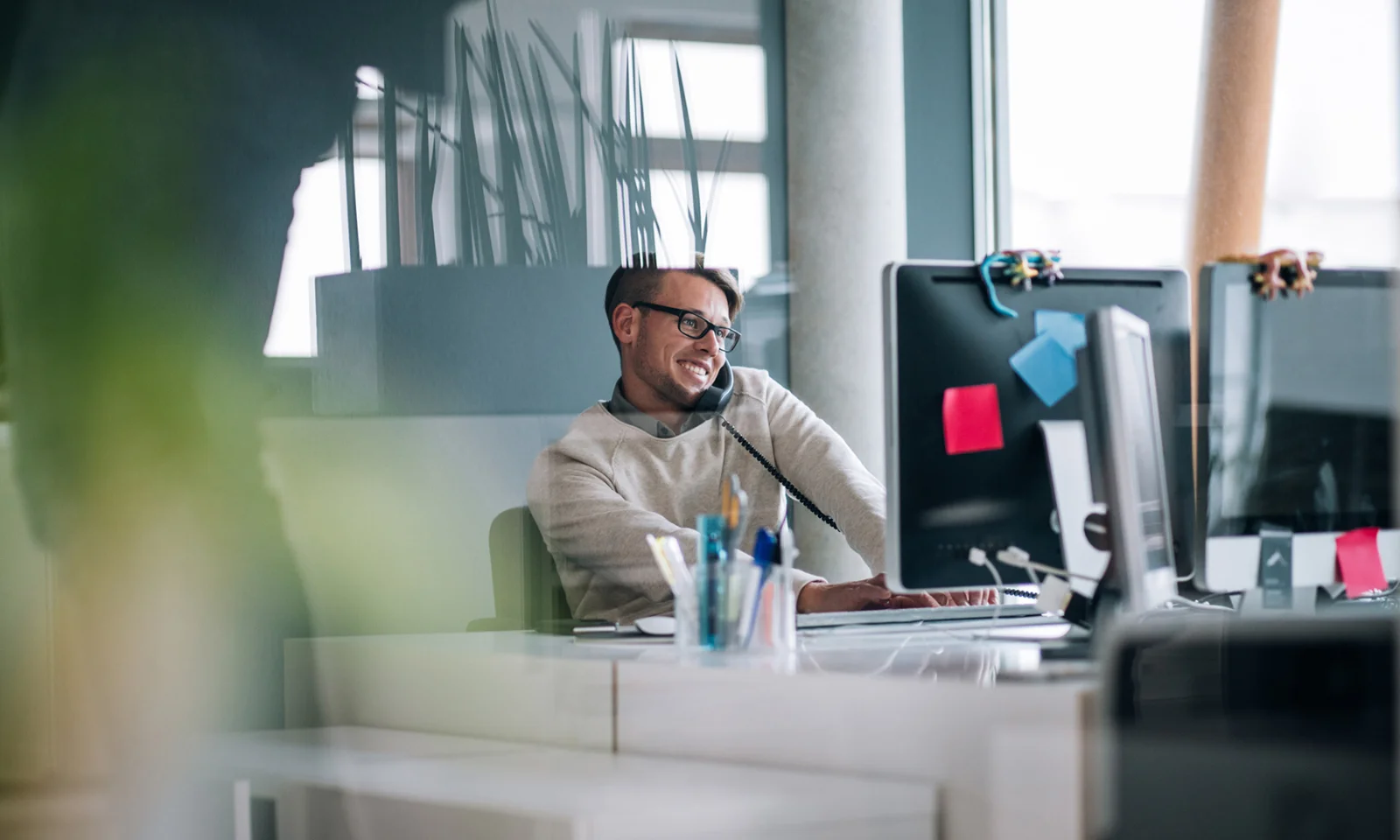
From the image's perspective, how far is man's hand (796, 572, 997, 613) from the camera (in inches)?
78.7

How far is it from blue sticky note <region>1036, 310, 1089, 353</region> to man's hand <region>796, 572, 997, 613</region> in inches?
17.2

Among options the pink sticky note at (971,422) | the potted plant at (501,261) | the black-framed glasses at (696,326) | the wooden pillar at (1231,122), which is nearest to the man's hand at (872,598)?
the pink sticky note at (971,422)

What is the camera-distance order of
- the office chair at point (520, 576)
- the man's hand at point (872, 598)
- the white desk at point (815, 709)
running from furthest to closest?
the office chair at point (520, 576), the man's hand at point (872, 598), the white desk at point (815, 709)

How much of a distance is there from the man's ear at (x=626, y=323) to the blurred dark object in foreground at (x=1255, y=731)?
158 cm

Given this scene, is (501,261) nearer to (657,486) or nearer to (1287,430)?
(657,486)

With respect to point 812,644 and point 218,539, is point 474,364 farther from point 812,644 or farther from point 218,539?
point 812,644

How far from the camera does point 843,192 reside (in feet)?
10.8

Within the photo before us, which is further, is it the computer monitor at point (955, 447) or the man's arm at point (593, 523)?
the man's arm at point (593, 523)

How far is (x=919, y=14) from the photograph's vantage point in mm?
3521

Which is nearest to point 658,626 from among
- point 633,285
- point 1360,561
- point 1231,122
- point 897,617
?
point 897,617

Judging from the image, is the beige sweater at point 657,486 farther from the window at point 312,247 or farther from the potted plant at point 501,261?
the window at point 312,247

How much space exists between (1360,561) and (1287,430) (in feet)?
0.63

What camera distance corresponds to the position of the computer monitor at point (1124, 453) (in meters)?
1.46

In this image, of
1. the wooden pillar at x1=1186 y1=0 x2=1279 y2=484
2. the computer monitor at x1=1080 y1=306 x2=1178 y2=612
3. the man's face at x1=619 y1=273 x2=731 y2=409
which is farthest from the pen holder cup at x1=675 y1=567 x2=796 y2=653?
the wooden pillar at x1=1186 y1=0 x2=1279 y2=484
